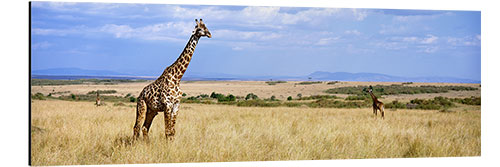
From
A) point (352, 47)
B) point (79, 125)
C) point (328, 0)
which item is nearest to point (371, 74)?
point (352, 47)

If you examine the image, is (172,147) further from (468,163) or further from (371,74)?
(468,163)

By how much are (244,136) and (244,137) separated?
0.23 feet

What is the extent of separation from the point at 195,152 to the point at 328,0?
3406mm

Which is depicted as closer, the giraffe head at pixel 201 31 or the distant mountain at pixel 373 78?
the giraffe head at pixel 201 31

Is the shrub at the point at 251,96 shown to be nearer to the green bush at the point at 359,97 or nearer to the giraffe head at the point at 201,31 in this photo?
the green bush at the point at 359,97

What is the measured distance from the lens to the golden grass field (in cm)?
708

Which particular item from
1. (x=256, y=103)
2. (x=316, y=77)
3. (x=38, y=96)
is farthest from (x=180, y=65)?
(x=256, y=103)

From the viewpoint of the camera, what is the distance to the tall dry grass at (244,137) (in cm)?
708

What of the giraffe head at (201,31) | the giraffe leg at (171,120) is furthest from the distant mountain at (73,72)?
the giraffe head at (201,31)

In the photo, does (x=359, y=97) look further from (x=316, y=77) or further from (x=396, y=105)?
(x=316, y=77)

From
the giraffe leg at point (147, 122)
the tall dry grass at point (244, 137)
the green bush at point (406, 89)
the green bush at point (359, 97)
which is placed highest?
the green bush at point (406, 89)

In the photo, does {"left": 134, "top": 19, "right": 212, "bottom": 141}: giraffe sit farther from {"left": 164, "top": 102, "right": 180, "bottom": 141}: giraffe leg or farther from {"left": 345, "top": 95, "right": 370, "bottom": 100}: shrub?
{"left": 345, "top": 95, "right": 370, "bottom": 100}: shrub

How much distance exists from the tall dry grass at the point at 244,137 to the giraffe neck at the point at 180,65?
97 centimetres
